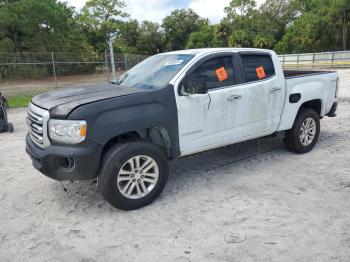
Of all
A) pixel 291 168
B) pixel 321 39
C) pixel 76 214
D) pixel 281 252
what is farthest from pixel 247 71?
pixel 321 39

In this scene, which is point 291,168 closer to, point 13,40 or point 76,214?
point 76,214

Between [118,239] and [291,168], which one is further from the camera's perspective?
[291,168]

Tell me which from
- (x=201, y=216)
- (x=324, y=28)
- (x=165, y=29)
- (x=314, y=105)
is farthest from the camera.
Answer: (x=165, y=29)

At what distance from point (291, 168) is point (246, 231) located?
6.64 feet

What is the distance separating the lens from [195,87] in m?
4.22

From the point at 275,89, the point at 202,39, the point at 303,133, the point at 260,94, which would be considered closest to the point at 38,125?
the point at 260,94

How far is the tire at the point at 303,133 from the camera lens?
5.66m

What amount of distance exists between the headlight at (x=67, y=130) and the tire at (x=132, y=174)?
380mm

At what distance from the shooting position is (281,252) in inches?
122

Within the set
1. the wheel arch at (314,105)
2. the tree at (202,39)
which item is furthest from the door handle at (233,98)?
the tree at (202,39)

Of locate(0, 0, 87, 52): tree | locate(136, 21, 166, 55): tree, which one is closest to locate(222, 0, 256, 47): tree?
locate(136, 21, 166, 55): tree

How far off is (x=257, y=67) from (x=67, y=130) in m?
2.94

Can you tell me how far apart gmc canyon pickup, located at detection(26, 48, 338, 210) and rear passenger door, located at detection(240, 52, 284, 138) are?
1 centimetres

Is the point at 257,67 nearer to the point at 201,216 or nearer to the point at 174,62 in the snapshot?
the point at 174,62
